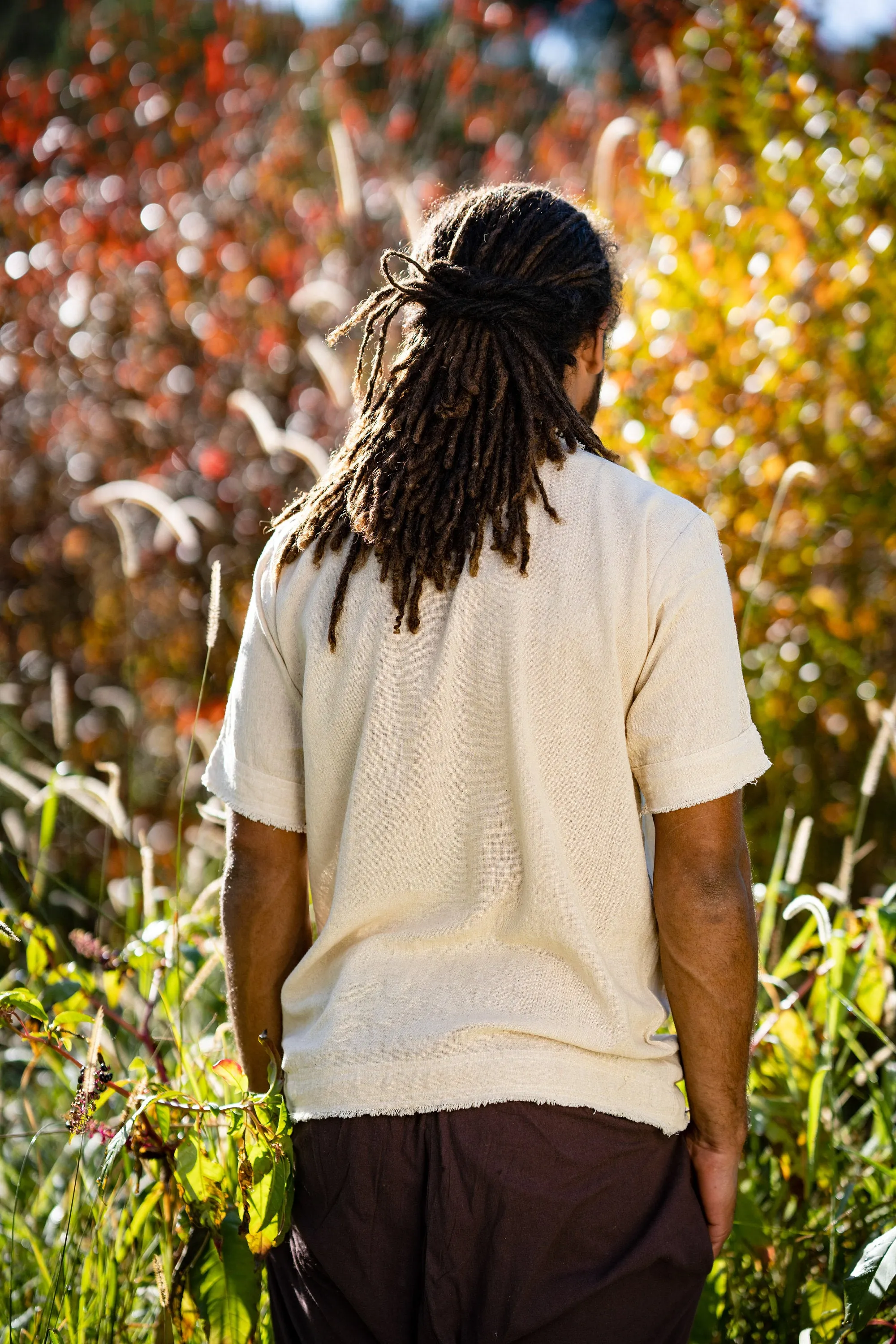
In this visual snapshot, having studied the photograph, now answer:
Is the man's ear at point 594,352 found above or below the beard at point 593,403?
above

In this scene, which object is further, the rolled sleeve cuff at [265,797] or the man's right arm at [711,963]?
the rolled sleeve cuff at [265,797]

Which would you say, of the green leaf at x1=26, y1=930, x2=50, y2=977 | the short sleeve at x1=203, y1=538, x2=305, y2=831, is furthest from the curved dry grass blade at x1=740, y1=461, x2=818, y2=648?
the green leaf at x1=26, y1=930, x2=50, y2=977

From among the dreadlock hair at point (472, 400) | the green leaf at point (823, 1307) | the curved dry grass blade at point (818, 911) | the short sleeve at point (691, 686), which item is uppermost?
the dreadlock hair at point (472, 400)

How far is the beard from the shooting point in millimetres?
1676

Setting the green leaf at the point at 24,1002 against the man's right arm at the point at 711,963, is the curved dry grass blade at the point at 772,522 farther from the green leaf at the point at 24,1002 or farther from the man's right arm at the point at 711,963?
the green leaf at the point at 24,1002

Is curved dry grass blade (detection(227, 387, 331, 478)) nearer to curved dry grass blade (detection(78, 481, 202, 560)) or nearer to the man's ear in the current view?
curved dry grass blade (detection(78, 481, 202, 560))

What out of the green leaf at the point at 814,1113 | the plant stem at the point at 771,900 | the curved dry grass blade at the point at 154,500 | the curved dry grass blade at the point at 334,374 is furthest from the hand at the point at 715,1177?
the curved dry grass blade at the point at 334,374

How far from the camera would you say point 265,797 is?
169 cm

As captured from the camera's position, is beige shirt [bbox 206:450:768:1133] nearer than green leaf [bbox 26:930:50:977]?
Yes

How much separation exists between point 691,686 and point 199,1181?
3.17 feet

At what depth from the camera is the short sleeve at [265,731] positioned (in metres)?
1.66

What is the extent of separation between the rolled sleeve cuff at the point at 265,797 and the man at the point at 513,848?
3.3 inches

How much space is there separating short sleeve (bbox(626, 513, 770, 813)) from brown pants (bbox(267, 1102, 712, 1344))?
411mm

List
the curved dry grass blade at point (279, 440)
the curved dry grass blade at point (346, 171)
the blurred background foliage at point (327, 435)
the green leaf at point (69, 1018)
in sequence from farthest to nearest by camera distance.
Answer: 1. the curved dry grass blade at point (346, 171)
2. the curved dry grass blade at point (279, 440)
3. the blurred background foliage at point (327, 435)
4. the green leaf at point (69, 1018)
